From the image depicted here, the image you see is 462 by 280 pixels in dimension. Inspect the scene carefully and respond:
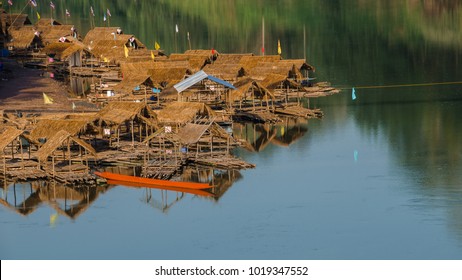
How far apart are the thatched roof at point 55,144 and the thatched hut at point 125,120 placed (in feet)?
14.3

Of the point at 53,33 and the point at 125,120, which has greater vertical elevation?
the point at 53,33

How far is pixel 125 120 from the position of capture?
4903cm

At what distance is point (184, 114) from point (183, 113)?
173mm

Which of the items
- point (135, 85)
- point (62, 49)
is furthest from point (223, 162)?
point (62, 49)

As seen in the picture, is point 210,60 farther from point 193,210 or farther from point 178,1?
point 178,1

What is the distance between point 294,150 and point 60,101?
18.4 m

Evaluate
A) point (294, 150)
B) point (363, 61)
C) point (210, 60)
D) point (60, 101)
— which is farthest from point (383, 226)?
point (363, 61)

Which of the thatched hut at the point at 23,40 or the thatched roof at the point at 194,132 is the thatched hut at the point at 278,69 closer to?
the thatched roof at the point at 194,132

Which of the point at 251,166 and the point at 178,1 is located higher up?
the point at 178,1

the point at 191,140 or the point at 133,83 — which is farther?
the point at 133,83

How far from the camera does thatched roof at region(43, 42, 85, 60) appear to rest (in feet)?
262

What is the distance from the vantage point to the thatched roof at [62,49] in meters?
80.0

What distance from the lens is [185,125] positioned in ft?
162

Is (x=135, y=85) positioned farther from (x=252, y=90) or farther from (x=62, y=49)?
(x=62, y=49)
